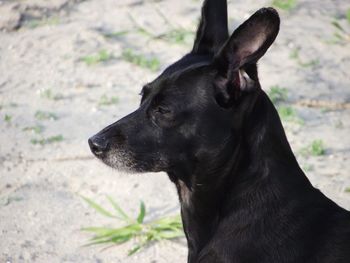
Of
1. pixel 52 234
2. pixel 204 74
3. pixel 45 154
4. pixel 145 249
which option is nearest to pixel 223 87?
pixel 204 74

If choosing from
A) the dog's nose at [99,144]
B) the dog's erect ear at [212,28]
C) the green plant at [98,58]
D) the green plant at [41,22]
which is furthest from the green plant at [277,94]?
the dog's nose at [99,144]

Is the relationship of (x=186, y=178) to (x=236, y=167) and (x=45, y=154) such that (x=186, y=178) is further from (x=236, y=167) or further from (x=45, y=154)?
(x=45, y=154)

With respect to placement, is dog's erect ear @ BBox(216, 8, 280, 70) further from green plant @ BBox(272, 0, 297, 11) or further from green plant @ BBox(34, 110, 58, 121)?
green plant @ BBox(272, 0, 297, 11)

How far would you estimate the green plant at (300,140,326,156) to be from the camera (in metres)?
5.38

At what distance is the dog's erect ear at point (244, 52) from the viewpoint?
120 inches

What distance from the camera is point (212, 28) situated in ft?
12.0

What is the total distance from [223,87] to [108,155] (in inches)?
26.4

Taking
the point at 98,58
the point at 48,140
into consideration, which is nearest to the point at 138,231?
the point at 48,140

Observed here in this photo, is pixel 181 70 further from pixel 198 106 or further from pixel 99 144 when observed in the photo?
pixel 99 144

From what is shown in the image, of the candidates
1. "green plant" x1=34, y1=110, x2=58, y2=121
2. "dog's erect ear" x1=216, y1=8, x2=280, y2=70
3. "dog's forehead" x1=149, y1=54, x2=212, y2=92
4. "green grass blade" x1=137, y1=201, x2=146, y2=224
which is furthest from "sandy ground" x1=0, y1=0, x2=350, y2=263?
"dog's erect ear" x1=216, y1=8, x2=280, y2=70

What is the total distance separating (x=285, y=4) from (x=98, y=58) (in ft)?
7.10

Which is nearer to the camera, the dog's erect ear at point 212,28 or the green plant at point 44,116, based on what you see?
the dog's erect ear at point 212,28

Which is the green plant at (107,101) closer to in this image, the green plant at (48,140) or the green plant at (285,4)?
the green plant at (48,140)

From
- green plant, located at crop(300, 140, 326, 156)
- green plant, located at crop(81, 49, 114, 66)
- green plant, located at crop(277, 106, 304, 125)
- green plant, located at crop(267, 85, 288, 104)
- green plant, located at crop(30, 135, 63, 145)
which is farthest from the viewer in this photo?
green plant, located at crop(81, 49, 114, 66)
